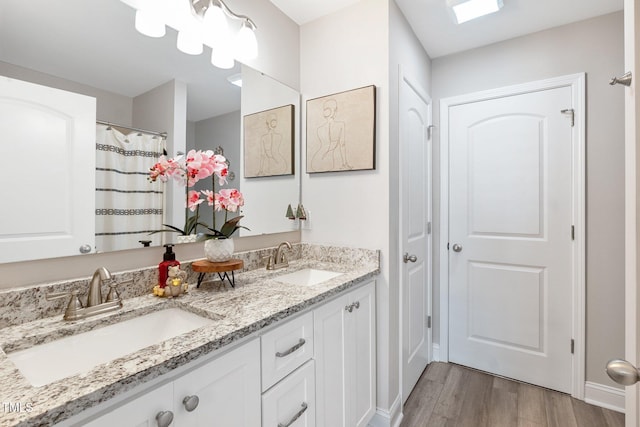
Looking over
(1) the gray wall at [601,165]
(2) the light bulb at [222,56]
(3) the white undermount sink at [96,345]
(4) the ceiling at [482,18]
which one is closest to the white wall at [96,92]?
(2) the light bulb at [222,56]

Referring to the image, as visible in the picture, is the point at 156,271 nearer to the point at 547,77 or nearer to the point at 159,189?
the point at 159,189

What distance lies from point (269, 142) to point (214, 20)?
68 cm

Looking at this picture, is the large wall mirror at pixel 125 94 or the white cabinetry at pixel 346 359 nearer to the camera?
the large wall mirror at pixel 125 94

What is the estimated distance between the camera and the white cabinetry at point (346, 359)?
1.25m

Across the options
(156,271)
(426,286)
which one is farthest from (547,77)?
(156,271)

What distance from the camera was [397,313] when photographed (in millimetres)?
1783

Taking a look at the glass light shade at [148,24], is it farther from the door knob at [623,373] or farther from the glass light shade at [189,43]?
the door knob at [623,373]

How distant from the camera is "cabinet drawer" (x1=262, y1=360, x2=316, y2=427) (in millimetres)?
986

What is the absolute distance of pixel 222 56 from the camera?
1.54 metres

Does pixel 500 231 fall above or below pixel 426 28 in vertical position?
below

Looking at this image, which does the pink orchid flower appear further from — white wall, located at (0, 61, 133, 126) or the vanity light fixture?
the vanity light fixture

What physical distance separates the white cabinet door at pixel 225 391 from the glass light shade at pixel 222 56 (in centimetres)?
136

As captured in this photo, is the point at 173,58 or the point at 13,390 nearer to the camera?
the point at 13,390

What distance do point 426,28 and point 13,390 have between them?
8.35 feet
